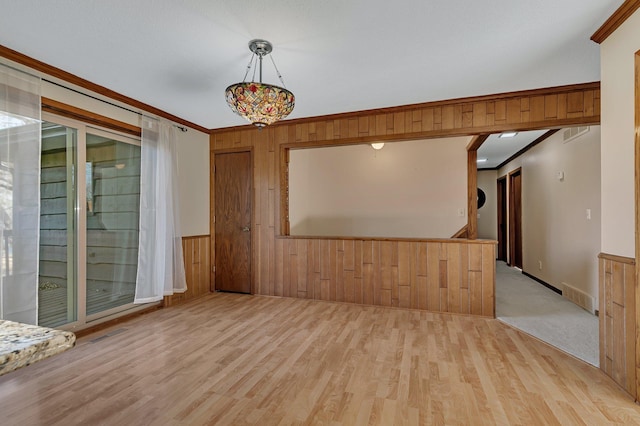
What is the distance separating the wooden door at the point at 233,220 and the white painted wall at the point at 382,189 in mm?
1175

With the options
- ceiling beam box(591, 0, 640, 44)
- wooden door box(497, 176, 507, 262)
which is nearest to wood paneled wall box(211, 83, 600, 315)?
ceiling beam box(591, 0, 640, 44)

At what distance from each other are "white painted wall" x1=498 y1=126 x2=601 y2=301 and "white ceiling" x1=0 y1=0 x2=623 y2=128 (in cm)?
145

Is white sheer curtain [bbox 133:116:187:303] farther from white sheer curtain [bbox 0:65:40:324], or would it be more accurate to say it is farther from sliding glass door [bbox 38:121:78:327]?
white sheer curtain [bbox 0:65:40:324]

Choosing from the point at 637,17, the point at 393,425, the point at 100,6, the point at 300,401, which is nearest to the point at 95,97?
the point at 100,6

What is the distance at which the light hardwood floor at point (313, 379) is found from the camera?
1.77m

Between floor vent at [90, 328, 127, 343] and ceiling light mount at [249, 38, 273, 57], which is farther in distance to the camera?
floor vent at [90, 328, 127, 343]

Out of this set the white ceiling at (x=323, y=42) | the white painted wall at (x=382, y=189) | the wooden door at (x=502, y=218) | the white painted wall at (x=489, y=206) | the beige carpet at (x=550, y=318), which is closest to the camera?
the white ceiling at (x=323, y=42)

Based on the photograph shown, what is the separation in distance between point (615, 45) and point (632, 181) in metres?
0.96

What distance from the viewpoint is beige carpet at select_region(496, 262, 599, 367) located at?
2715 mm

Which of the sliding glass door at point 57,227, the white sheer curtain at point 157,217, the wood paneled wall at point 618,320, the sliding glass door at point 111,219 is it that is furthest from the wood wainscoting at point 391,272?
the sliding glass door at point 57,227

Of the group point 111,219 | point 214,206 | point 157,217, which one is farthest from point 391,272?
Result: point 111,219

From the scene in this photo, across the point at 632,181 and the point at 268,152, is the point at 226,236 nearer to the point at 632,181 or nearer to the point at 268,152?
the point at 268,152

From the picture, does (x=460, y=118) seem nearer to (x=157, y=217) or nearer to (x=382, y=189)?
(x=382, y=189)

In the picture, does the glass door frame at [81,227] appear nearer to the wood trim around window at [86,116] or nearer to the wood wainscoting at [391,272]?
the wood trim around window at [86,116]
